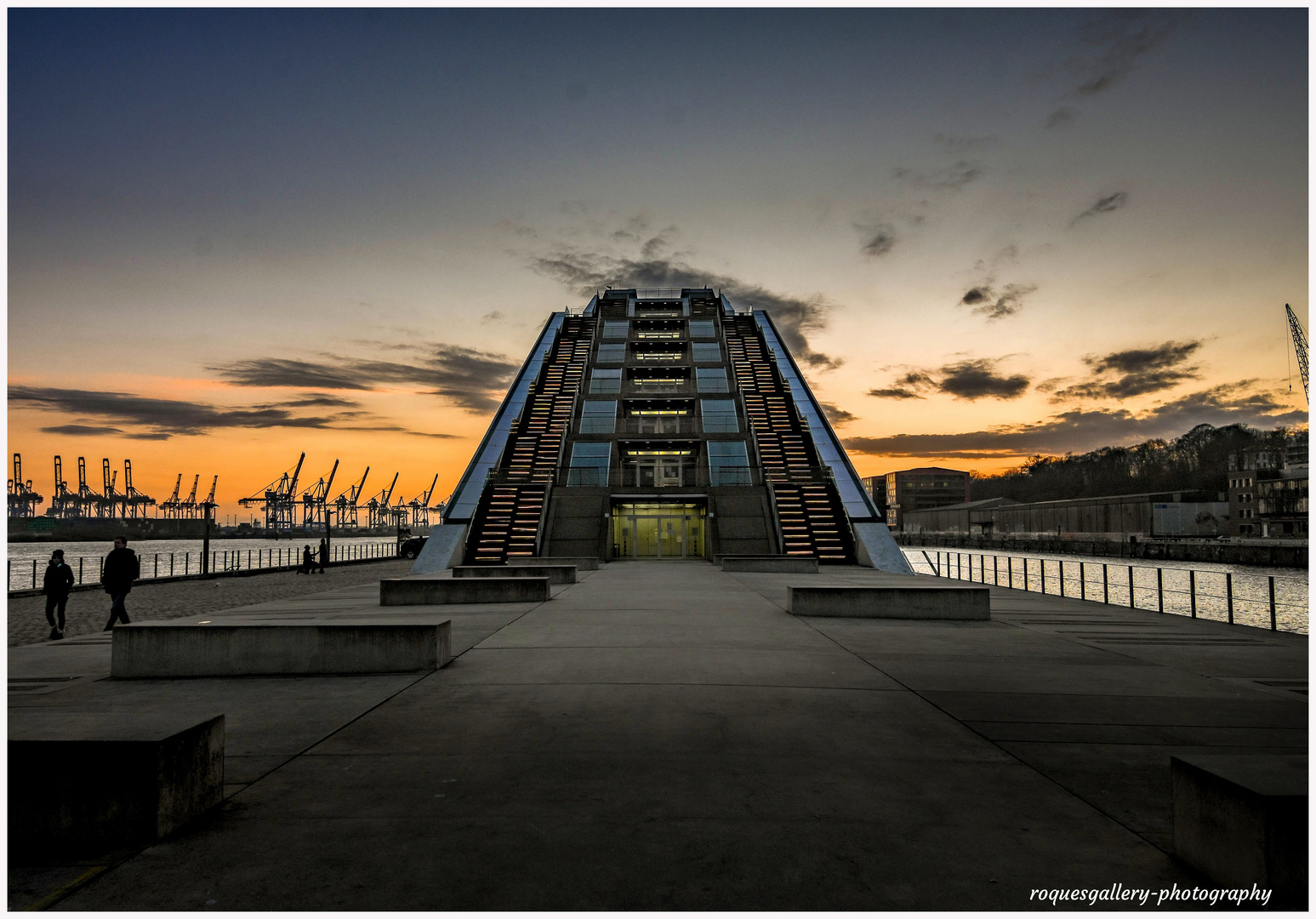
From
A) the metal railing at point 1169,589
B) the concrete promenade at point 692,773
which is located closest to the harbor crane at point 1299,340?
the metal railing at point 1169,589

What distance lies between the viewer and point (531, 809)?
488 centimetres

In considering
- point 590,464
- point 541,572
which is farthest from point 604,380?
point 541,572

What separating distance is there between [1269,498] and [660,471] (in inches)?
4400

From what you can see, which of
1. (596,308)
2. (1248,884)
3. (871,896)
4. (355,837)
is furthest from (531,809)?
(596,308)

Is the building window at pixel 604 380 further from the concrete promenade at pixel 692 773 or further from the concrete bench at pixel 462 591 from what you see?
the concrete promenade at pixel 692 773

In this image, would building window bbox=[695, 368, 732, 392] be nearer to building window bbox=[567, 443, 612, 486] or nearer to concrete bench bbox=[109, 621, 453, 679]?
building window bbox=[567, 443, 612, 486]

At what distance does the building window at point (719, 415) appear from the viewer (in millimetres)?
43000

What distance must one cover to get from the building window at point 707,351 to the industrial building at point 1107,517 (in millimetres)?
67127

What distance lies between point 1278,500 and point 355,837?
5190 inches

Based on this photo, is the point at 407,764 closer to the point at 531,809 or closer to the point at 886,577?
the point at 531,809

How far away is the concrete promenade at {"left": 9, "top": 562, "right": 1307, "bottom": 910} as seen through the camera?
396 centimetres

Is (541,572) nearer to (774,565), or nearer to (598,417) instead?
(774,565)

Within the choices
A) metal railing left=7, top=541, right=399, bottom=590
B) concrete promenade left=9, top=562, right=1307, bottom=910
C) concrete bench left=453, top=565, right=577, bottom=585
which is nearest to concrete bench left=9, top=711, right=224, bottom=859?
concrete promenade left=9, top=562, right=1307, bottom=910

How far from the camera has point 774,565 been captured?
27.0m
